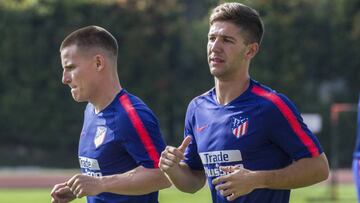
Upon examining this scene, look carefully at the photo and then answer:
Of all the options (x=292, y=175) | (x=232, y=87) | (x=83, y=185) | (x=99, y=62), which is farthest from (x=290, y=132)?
(x=99, y=62)

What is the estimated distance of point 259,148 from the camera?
5207 mm

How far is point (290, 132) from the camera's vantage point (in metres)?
5.13

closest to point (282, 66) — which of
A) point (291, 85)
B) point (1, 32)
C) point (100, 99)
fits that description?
point (291, 85)

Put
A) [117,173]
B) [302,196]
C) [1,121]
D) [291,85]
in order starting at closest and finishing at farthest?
[117,173] → [302,196] → [1,121] → [291,85]

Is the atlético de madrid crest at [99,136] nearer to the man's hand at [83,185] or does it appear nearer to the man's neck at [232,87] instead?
the man's hand at [83,185]

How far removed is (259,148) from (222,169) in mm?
295

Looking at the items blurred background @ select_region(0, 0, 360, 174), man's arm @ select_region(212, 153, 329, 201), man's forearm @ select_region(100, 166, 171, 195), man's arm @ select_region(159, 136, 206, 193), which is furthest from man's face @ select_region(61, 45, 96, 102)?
blurred background @ select_region(0, 0, 360, 174)

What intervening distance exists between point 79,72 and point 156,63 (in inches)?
1073

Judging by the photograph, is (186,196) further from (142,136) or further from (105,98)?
(142,136)

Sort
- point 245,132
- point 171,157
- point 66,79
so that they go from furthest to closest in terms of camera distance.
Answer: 1. point 66,79
2. point 245,132
3. point 171,157

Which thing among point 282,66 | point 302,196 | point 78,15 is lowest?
point 302,196

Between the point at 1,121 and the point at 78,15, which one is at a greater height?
the point at 78,15

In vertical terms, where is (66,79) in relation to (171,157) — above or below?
above

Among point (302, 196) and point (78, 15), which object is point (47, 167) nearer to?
point (78, 15)
